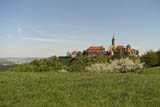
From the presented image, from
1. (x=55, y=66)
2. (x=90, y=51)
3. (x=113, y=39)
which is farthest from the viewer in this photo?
(x=113, y=39)

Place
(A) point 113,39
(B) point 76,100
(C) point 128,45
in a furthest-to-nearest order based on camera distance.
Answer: (A) point 113,39, (C) point 128,45, (B) point 76,100

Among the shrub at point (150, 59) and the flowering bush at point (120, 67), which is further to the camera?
the shrub at point (150, 59)

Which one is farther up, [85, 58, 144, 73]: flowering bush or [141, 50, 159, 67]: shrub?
[141, 50, 159, 67]: shrub

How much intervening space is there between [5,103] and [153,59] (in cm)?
4727

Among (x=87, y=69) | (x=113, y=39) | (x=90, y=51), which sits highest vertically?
(x=113, y=39)

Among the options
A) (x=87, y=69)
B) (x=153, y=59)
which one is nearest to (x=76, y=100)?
(x=87, y=69)

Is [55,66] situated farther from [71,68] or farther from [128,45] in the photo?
[128,45]

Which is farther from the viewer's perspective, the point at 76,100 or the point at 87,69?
the point at 87,69

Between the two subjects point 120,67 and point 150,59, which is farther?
point 150,59

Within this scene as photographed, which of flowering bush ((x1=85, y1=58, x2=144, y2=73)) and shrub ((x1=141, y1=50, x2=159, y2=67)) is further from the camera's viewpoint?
shrub ((x1=141, y1=50, x2=159, y2=67))

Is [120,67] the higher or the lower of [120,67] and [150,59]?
the lower

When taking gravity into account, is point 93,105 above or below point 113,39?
below

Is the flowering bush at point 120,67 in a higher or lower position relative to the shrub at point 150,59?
lower

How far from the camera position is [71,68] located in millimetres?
37031
